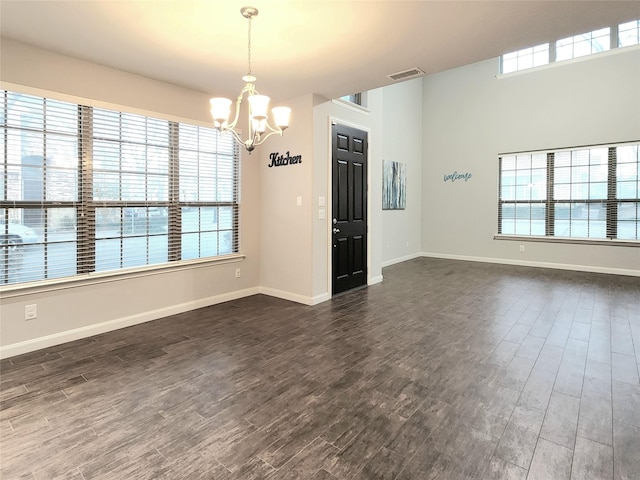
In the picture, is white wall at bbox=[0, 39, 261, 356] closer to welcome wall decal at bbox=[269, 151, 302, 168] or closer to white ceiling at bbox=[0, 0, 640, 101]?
white ceiling at bbox=[0, 0, 640, 101]

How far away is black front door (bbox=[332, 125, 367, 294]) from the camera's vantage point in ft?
17.0

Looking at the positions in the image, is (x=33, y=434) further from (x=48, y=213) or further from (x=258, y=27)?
(x=258, y=27)

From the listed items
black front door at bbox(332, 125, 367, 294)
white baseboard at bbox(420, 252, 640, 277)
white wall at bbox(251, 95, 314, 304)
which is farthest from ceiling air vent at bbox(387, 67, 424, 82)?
white baseboard at bbox(420, 252, 640, 277)

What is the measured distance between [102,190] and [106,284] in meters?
0.99

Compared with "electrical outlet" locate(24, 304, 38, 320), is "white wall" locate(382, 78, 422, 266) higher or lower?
higher

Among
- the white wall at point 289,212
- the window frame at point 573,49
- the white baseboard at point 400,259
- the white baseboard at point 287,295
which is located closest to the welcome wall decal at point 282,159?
the white wall at point 289,212

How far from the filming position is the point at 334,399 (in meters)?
2.46

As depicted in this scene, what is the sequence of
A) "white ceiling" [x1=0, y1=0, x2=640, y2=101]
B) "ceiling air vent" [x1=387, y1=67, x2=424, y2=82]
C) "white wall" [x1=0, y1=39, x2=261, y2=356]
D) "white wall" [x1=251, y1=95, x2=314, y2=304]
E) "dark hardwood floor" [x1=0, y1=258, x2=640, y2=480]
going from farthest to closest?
"white wall" [x1=251, y1=95, x2=314, y2=304], "ceiling air vent" [x1=387, y1=67, x2=424, y2=82], "white wall" [x1=0, y1=39, x2=261, y2=356], "white ceiling" [x1=0, y1=0, x2=640, y2=101], "dark hardwood floor" [x1=0, y1=258, x2=640, y2=480]

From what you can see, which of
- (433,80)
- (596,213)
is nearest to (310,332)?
(596,213)

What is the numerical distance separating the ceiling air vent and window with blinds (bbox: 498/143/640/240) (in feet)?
16.8

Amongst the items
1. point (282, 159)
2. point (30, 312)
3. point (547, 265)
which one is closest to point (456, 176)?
point (547, 265)

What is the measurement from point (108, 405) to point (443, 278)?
18.2ft

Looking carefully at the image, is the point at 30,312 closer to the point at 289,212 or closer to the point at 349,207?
the point at 289,212

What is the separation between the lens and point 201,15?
2.67 metres
